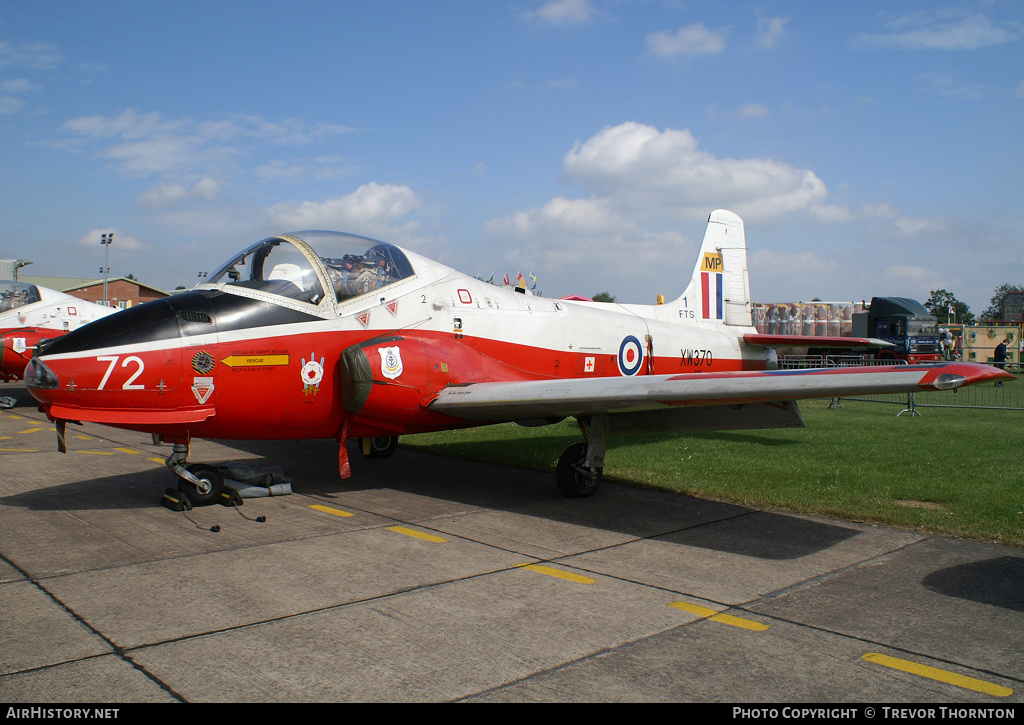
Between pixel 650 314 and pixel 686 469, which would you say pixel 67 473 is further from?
pixel 650 314

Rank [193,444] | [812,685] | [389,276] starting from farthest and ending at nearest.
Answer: [193,444]
[389,276]
[812,685]

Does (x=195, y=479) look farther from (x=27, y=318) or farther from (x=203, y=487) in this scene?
(x=27, y=318)

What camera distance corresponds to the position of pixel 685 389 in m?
5.79

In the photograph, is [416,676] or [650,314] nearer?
[416,676]

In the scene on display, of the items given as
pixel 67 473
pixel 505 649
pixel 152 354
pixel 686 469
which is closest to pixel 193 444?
pixel 67 473

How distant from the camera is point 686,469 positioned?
28.6 feet

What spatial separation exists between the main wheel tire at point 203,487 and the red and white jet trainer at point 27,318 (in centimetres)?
1047

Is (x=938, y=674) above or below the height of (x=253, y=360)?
below

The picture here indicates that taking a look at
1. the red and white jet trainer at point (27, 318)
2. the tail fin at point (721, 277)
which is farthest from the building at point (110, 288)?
the tail fin at point (721, 277)

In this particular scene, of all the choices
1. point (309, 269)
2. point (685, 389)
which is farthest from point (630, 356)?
point (309, 269)

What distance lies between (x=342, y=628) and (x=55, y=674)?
134cm

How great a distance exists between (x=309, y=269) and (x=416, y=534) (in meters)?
2.79

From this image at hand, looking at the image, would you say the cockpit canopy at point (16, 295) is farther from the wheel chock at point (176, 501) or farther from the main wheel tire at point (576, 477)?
the main wheel tire at point (576, 477)

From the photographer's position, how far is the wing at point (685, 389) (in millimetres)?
4832
